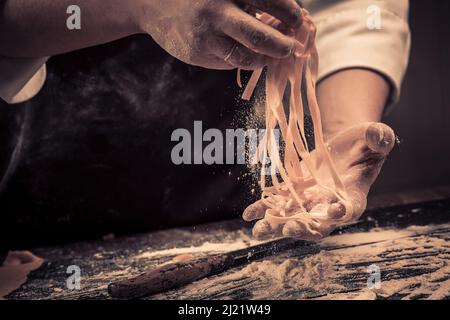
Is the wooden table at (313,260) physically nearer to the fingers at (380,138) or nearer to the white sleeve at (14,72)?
the fingers at (380,138)

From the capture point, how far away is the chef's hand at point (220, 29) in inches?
30.2

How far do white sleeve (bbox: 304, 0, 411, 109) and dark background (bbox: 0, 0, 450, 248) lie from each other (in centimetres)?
30

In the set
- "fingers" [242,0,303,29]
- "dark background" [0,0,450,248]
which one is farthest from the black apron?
"fingers" [242,0,303,29]

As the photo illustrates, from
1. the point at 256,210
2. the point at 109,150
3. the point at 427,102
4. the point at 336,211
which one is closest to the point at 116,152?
the point at 109,150

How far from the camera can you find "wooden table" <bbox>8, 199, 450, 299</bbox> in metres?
0.86

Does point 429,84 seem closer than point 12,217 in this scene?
No

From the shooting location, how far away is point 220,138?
133 centimetres

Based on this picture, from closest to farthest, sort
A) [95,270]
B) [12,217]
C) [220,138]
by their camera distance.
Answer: [95,270]
[220,138]
[12,217]

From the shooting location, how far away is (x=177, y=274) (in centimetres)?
93

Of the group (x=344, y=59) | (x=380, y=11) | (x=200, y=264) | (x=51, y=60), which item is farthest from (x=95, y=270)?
(x=380, y=11)

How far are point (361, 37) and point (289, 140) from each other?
2.05 feet

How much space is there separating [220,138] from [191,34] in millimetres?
556

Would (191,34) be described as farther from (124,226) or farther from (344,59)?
(124,226)

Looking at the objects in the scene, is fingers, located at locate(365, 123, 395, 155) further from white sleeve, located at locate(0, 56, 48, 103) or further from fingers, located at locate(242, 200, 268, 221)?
white sleeve, located at locate(0, 56, 48, 103)
